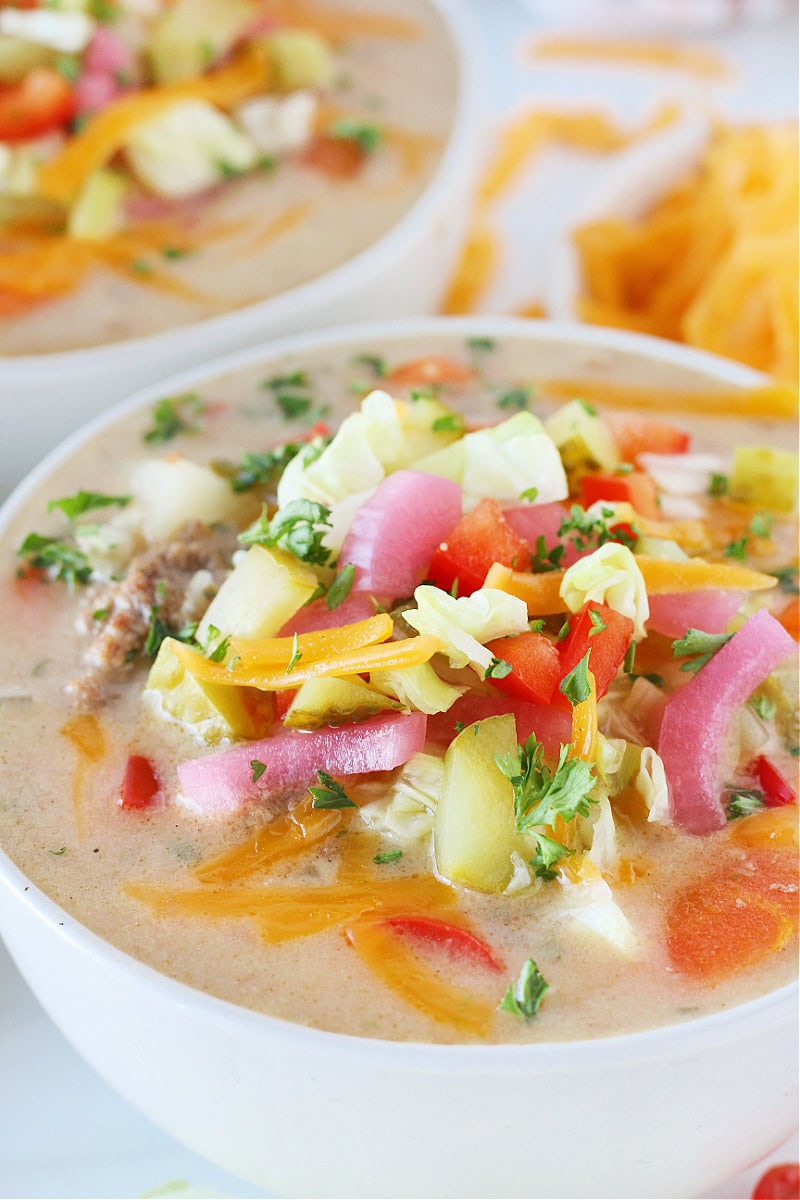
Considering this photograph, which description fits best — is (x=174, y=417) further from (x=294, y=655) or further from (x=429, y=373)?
(x=294, y=655)

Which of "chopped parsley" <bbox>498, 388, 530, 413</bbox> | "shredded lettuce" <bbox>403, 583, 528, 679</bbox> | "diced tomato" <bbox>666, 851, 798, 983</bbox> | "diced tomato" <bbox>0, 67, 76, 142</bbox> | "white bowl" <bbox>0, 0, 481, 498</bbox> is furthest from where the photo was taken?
"diced tomato" <bbox>0, 67, 76, 142</bbox>

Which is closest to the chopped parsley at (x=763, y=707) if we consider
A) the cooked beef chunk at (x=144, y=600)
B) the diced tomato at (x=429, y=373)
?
the cooked beef chunk at (x=144, y=600)

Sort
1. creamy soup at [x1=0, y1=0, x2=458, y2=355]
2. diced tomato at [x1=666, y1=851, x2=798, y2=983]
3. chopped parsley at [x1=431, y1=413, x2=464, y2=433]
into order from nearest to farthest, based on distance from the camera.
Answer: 1. diced tomato at [x1=666, y1=851, x2=798, y2=983]
2. chopped parsley at [x1=431, y1=413, x2=464, y2=433]
3. creamy soup at [x1=0, y1=0, x2=458, y2=355]

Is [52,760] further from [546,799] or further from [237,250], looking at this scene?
[237,250]

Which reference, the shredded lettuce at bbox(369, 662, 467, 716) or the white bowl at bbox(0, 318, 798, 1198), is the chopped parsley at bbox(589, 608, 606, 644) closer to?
the shredded lettuce at bbox(369, 662, 467, 716)

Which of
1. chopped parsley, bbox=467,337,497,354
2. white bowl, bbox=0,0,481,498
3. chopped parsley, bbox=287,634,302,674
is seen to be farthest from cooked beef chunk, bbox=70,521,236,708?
chopped parsley, bbox=467,337,497,354

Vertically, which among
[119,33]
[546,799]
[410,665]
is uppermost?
[119,33]

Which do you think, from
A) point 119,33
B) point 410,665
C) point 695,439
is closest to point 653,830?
point 410,665
